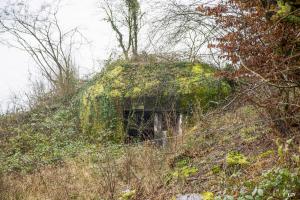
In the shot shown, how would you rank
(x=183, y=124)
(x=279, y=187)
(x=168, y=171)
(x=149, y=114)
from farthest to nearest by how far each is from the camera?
(x=149, y=114)
(x=183, y=124)
(x=168, y=171)
(x=279, y=187)

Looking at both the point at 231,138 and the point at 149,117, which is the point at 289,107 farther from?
the point at 149,117

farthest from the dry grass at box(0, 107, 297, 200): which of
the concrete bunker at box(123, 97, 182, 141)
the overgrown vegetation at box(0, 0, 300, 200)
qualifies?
the concrete bunker at box(123, 97, 182, 141)

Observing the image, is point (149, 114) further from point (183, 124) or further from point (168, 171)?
point (168, 171)

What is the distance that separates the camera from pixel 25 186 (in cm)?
750

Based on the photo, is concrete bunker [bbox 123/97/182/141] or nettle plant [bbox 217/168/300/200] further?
concrete bunker [bbox 123/97/182/141]

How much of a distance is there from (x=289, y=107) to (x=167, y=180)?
2370 millimetres

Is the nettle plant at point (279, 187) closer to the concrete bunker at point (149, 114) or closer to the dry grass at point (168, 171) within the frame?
the dry grass at point (168, 171)

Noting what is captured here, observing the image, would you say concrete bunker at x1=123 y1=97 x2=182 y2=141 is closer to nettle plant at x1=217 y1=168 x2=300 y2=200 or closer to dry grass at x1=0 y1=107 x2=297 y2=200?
dry grass at x1=0 y1=107 x2=297 y2=200

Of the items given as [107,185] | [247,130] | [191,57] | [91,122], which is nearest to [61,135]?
[91,122]

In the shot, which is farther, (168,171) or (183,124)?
(183,124)

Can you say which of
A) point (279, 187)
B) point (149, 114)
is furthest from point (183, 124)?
point (279, 187)

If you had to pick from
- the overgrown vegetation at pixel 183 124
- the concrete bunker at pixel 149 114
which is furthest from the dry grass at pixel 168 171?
the concrete bunker at pixel 149 114

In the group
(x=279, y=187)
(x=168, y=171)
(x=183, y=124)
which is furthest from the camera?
(x=183, y=124)

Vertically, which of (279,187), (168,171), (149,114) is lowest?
(168,171)
